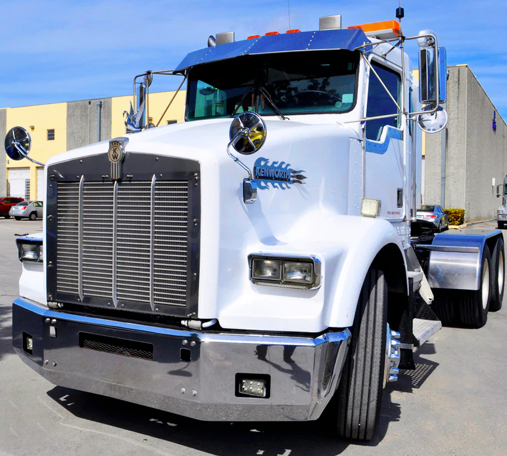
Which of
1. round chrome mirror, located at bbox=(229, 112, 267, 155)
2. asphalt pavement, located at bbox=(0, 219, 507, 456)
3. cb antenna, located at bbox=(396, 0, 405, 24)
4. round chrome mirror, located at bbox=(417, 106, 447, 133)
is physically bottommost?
asphalt pavement, located at bbox=(0, 219, 507, 456)

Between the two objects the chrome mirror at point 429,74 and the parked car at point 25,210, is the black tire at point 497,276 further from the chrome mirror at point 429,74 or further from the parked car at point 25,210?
the parked car at point 25,210

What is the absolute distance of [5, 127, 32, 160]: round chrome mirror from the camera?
461 centimetres

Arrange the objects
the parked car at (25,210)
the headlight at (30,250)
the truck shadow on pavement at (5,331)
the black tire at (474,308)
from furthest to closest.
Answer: the parked car at (25,210) → the black tire at (474,308) → the truck shadow on pavement at (5,331) → the headlight at (30,250)

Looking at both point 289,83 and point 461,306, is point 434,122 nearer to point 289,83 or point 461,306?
point 289,83

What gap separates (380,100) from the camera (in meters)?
4.98

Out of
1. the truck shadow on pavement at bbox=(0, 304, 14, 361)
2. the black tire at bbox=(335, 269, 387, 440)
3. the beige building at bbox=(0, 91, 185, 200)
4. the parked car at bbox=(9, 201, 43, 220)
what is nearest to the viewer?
the black tire at bbox=(335, 269, 387, 440)

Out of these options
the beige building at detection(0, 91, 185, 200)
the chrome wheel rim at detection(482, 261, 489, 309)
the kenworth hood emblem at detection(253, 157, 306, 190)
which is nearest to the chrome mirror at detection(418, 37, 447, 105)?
the kenworth hood emblem at detection(253, 157, 306, 190)

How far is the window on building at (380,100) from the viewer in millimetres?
4805

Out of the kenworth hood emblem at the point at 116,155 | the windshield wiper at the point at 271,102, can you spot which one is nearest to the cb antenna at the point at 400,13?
the windshield wiper at the point at 271,102

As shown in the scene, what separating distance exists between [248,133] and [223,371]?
50.3 inches

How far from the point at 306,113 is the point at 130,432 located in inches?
104

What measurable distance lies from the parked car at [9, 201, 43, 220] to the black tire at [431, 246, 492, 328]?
3089cm

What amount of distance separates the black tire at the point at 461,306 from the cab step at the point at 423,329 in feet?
6.24

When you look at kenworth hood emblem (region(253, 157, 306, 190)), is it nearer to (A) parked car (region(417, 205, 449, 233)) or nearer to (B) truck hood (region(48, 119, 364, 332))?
(B) truck hood (region(48, 119, 364, 332))
